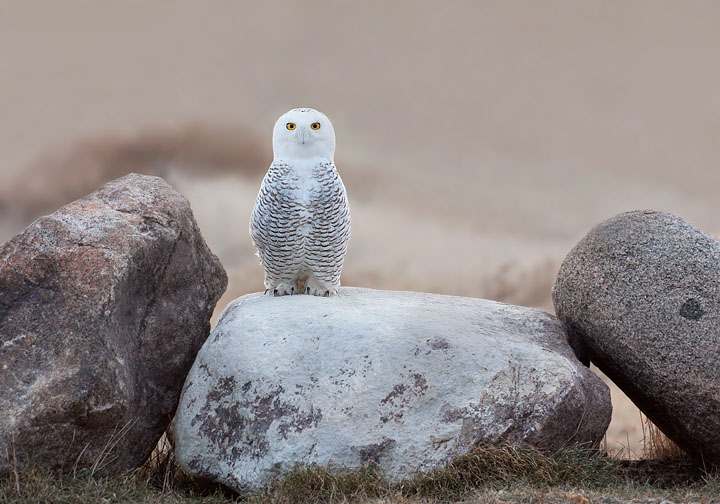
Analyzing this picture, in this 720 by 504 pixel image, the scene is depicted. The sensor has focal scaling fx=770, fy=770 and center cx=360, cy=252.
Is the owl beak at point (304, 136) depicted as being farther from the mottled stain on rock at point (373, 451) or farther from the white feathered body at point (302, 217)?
the mottled stain on rock at point (373, 451)

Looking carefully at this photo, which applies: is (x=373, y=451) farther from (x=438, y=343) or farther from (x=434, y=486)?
(x=438, y=343)

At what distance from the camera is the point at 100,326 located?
4930 mm

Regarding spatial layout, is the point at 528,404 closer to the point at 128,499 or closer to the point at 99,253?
the point at 128,499

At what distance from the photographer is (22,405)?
4605 millimetres

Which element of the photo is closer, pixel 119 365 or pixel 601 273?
pixel 119 365

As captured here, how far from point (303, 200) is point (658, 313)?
261cm

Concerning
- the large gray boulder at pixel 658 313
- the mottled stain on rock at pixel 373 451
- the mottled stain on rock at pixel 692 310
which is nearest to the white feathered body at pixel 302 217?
the mottled stain on rock at pixel 373 451

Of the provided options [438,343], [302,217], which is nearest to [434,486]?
[438,343]

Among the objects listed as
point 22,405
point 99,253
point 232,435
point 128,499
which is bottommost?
point 128,499

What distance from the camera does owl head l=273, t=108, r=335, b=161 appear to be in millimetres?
5637

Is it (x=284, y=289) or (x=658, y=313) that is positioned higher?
(x=658, y=313)

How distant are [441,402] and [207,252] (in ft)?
7.65

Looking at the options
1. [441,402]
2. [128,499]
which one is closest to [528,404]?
[441,402]

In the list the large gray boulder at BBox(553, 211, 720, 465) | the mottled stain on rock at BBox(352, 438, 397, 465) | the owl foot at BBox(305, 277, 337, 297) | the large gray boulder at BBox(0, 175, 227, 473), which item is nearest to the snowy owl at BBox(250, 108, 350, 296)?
the owl foot at BBox(305, 277, 337, 297)
